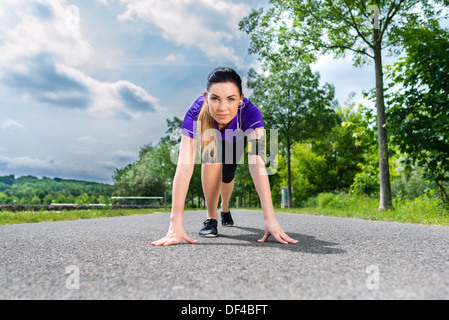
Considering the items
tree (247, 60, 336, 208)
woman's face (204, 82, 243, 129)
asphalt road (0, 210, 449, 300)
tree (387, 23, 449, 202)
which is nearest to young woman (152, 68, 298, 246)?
woman's face (204, 82, 243, 129)

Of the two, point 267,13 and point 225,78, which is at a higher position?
point 267,13

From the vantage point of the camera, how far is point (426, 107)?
6.88 metres

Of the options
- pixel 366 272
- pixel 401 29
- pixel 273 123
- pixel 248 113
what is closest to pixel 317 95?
pixel 273 123

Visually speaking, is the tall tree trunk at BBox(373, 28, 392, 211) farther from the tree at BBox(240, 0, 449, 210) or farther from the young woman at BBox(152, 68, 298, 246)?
the young woman at BBox(152, 68, 298, 246)

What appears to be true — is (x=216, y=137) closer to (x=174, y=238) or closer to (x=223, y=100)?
(x=223, y=100)

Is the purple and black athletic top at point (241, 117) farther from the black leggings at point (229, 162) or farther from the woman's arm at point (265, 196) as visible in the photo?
the black leggings at point (229, 162)

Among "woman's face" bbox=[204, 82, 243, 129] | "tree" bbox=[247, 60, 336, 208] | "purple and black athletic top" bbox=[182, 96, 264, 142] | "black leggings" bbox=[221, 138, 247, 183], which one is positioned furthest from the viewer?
"tree" bbox=[247, 60, 336, 208]

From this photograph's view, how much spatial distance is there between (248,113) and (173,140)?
98.3 ft

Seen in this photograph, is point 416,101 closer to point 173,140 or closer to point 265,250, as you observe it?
point 265,250

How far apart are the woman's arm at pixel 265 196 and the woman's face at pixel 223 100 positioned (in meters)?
0.33

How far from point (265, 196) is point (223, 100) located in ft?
3.16

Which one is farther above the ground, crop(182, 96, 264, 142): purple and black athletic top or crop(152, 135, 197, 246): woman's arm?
crop(182, 96, 264, 142): purple and black athletic top

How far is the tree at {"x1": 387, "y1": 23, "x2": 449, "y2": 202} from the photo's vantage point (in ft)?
21.8

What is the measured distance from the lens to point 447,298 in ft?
4.00
